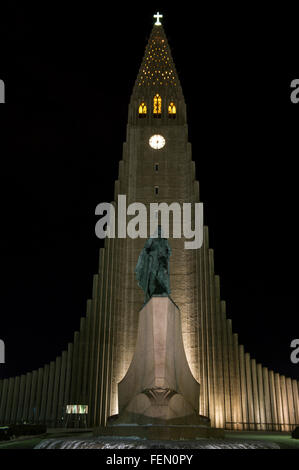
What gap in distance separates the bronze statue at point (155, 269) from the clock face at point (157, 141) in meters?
12.8

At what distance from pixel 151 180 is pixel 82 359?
34.1ft

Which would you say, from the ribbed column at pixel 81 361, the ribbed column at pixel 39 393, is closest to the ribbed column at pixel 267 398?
the ribbed column at pixel 81 361

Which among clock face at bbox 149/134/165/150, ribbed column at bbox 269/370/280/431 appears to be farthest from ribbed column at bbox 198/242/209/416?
clock face at bbox 149/134/165/150

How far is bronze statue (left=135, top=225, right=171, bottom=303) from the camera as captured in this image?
12062 mm

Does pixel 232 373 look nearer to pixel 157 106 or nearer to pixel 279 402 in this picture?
pixel 279 402

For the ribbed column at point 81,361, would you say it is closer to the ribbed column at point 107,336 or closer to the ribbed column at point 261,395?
the ribbed column at point 107,336

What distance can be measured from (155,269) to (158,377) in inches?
119

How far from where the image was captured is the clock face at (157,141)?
24688mm

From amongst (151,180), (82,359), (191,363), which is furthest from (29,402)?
(151,180)

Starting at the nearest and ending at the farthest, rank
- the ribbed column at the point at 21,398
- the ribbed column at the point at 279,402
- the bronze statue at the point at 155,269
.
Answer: the bronze statue at the point at 155,269, the ribbed column at the point at 279,402, the ribbed column at the point at 21,398

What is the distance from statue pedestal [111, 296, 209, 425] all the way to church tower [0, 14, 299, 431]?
269 inches
